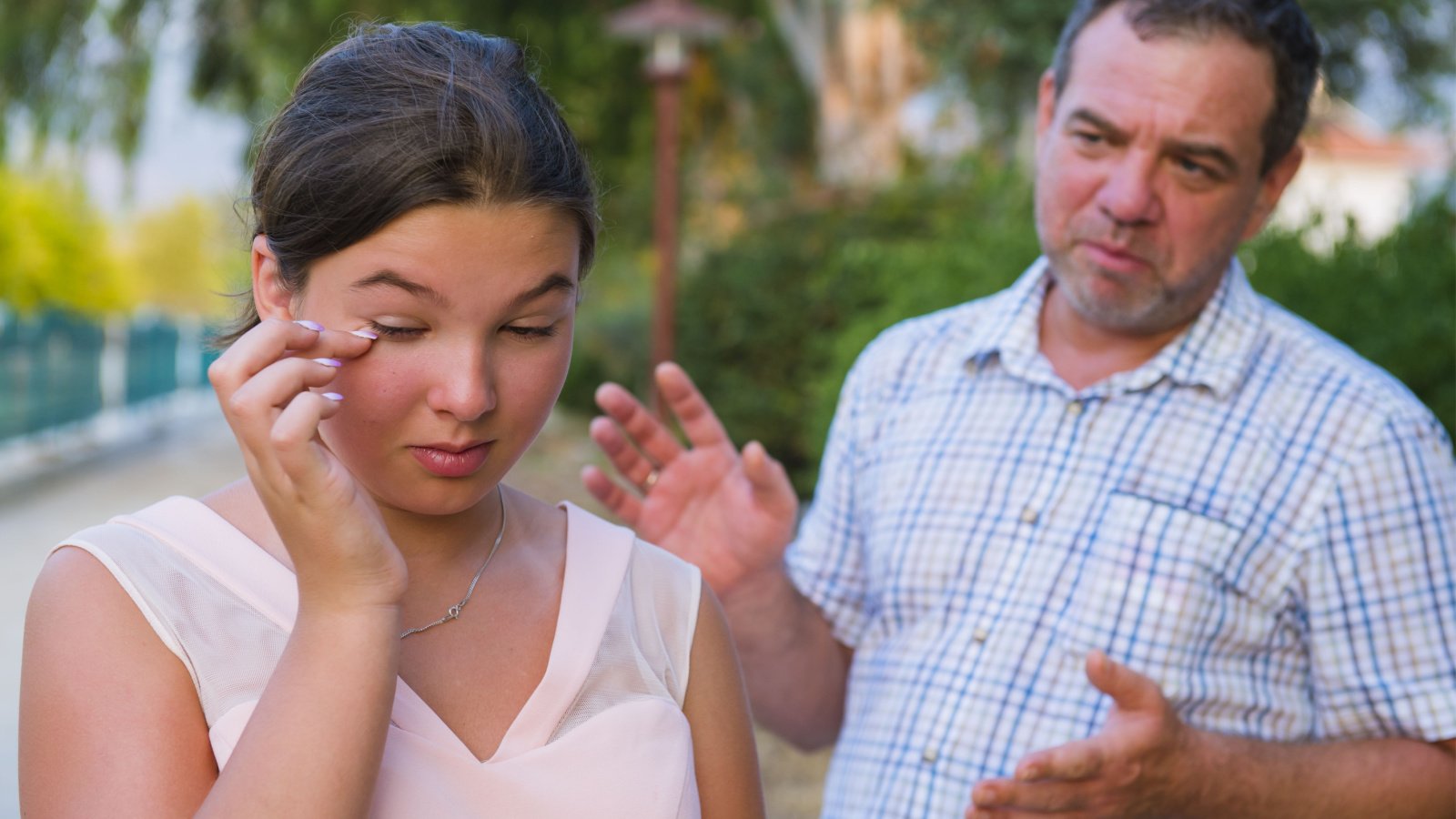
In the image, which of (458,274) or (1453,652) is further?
(1453,652)

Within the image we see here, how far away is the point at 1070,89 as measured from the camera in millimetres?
2770

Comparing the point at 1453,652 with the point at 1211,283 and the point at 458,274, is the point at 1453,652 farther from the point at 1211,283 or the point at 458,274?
the point at 458,274

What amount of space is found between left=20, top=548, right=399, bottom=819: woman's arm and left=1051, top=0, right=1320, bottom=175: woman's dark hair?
6.23ft

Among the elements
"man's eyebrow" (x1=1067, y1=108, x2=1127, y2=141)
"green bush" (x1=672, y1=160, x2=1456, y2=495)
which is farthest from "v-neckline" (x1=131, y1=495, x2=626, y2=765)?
"green bush" (x1=672, y1=160, x2=1456, y2=495)

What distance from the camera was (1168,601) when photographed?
8.06 feet

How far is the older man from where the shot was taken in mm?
2393

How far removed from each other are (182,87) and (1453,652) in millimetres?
17042

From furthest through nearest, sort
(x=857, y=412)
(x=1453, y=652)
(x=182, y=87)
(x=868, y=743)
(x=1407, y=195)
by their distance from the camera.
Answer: (x=182, y=87), (x=1407, y=195), (x=857, y=412), (x=868, y=743), (x=1453, y=652)

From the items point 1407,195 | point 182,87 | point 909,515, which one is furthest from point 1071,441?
point 182,87

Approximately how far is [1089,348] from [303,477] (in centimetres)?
176

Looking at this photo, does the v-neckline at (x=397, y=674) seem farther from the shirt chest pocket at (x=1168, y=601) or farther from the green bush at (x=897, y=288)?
the green bush at (x=897, y=288)

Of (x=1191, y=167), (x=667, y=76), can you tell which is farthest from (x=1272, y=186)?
(x=667, y=76)

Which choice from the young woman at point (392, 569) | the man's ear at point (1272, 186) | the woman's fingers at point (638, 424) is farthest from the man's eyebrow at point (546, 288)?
the man's ear at point (1272, 186)

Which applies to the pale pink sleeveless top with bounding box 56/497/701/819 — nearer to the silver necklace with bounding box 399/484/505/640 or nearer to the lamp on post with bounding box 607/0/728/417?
the silver necklace with bounding box 399/484/505/640
